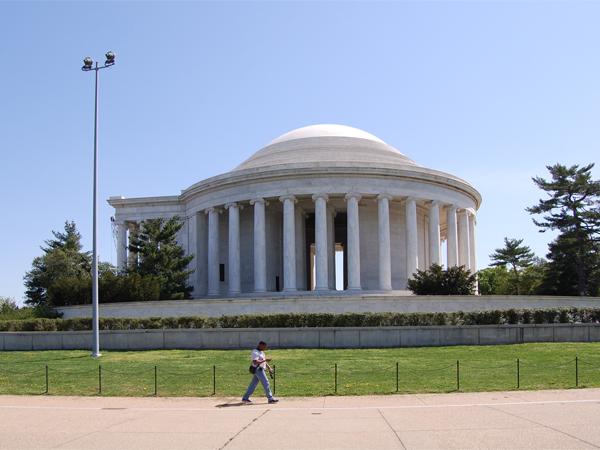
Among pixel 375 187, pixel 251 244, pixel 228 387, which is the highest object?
pixel 375 187


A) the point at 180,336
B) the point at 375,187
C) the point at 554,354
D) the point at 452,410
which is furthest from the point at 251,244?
the point at 452,410

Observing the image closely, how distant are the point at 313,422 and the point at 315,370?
34.0 feet

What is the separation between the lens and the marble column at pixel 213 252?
59.2m

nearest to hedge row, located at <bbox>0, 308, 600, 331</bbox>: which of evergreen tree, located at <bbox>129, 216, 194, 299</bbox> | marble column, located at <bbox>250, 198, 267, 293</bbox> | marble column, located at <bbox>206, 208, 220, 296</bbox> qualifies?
evergreen tree, located at <bbox>129, 216, 194, 299</bbox>

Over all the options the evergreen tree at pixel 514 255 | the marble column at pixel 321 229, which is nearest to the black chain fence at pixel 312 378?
the marble column at pixel 321 229

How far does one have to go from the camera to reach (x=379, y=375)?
84.0ft

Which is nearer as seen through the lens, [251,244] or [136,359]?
[136,359]

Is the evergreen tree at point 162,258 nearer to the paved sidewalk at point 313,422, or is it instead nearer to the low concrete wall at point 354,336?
the low concrete wall at point 354,336

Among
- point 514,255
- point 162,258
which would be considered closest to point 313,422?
point 162,258

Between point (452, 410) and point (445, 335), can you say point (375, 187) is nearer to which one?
point (445, 335)

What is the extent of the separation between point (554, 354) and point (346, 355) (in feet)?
31.1

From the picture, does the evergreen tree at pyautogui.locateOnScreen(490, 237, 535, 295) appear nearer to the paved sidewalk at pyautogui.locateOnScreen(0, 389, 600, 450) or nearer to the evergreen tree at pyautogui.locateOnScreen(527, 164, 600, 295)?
the evergreen tree at pyautogui.locateOnScreen(527, 164, 600, 295)

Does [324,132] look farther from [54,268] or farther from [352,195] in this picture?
[54,268]

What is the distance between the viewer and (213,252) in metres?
59.3
